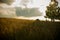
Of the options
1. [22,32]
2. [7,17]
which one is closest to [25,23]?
[22,32]

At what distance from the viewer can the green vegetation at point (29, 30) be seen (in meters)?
2.09

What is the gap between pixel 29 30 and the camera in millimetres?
2105

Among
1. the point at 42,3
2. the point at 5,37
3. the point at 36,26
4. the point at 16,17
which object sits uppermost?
the point at 42,3

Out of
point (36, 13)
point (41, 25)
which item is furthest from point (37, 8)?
point (41, 25)

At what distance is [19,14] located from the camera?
2.15 meters

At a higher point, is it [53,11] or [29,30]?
[53,11]

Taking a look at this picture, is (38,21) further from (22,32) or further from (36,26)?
(22,32)

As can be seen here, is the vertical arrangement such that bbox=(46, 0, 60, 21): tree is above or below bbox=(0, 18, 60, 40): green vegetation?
above

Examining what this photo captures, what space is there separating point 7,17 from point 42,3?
0.57 metres

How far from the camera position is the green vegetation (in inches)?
82.3

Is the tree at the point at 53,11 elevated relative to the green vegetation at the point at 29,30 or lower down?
elevated

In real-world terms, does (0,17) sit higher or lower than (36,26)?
higher

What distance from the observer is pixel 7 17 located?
2.13 m

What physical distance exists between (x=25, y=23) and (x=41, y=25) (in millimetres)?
239
